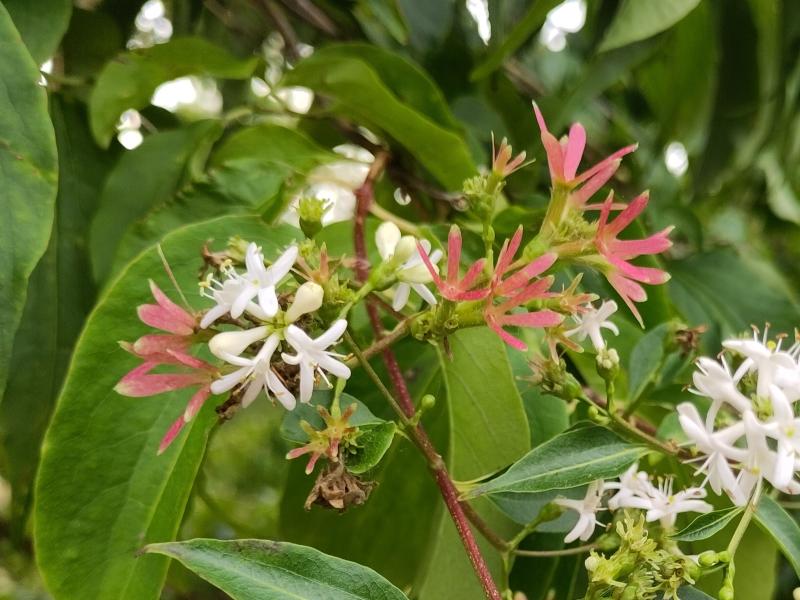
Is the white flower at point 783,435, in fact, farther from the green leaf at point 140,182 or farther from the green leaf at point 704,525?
the green leaf at point 140,182

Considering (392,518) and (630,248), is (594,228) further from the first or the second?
(392,518)

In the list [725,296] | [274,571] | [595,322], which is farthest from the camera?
[725,296]

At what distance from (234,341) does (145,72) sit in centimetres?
31

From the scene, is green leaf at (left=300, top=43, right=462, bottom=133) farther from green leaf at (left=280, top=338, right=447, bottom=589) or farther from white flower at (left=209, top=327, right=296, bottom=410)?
white flower at (left=209, top=327, right=296, bottom=410)

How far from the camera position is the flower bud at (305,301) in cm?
34

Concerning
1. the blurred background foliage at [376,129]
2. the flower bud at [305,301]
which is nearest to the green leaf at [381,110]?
the blurred background foliage at [376,129]

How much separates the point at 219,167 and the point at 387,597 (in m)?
0.32

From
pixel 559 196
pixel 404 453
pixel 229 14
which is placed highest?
pixel 559 196

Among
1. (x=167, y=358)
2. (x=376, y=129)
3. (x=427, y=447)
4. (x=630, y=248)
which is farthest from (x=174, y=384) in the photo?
(x=376, y=129)

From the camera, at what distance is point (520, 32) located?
1.88 ft

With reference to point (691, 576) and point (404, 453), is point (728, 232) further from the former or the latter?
point (691, 576)

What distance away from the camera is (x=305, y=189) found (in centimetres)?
55

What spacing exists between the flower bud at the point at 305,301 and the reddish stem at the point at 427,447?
74 mm

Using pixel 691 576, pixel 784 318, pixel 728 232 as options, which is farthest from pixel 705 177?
pixel 691 576
